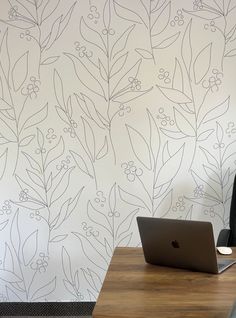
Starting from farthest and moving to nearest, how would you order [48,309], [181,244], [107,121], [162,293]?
[48,309] < [107,121] < [181,244] < [162,293]

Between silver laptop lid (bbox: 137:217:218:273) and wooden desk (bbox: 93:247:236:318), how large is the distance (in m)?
0.04

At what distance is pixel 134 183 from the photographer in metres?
2.50

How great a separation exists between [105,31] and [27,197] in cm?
122

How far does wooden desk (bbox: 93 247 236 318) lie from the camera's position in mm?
1184

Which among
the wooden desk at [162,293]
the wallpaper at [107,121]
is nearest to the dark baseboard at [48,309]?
the wallpaper at [107,121]

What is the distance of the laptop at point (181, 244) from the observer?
139 cm

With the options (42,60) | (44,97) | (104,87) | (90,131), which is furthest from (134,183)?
(42,60)

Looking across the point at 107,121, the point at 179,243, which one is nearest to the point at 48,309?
the point at 107,121

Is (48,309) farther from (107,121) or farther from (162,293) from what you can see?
(162,293)

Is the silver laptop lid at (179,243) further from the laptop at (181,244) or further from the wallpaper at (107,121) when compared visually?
the wallpaper at (107,121)

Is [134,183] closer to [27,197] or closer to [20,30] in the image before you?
[27,197]

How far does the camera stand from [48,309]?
2607mm

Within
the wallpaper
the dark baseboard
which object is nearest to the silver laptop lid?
the wallpaper

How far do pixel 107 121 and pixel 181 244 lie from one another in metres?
1.22
